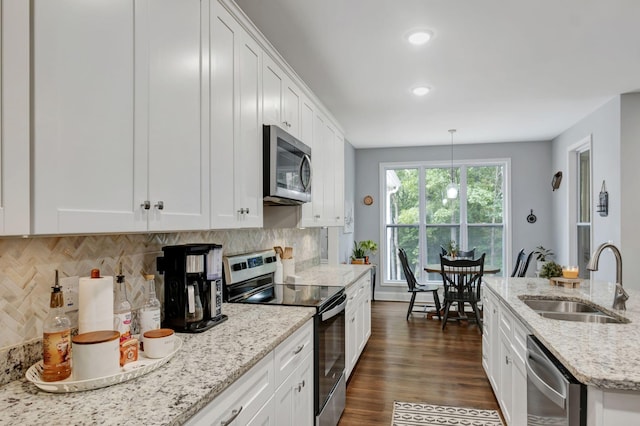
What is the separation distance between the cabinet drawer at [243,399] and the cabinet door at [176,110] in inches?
23.5

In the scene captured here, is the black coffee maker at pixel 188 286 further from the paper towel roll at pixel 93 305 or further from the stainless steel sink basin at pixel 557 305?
the stainless steel sink basin at pixel 557 305

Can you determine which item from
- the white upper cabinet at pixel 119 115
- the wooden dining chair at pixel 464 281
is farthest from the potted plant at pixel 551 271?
the white upper cabinet at pixel 119 115

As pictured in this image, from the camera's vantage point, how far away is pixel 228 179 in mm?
1908

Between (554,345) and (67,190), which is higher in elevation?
(67,190)

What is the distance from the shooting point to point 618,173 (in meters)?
4.12

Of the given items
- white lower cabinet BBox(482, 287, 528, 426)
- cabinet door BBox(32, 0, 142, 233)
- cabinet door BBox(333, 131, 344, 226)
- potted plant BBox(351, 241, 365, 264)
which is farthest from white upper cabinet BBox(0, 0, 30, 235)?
potted plant BBox(351, 241, 365, 264)

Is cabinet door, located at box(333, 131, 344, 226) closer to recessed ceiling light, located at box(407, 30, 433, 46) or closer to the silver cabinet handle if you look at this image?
recessed ceiling light, located at box(407, 30, 433, 46)

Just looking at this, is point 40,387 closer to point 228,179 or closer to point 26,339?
point 26,339

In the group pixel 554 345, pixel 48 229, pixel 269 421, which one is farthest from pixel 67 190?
pixel 554 345

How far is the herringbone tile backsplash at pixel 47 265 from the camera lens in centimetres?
121

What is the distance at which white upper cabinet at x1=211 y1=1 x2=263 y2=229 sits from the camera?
5.90 ft

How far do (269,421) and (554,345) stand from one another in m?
1.16

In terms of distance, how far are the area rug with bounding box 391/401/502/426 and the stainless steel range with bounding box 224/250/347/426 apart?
0.44m

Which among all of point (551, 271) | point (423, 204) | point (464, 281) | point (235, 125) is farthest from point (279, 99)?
point (423, 204)
